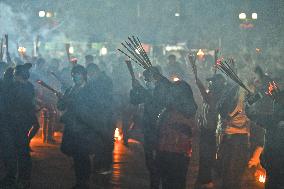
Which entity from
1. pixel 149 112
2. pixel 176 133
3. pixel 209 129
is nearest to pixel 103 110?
pixel 149 112

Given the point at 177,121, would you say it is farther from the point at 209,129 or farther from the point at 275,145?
the point at 209,129

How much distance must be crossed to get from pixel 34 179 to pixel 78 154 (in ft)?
4.84

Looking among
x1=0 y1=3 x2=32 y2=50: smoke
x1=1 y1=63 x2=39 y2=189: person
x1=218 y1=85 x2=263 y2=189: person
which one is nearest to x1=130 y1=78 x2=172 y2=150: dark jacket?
x1=218 y1=85 x2=263 y2=189: person

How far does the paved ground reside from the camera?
9352 millimetres

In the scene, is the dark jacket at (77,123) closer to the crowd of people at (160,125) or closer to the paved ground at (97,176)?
the crowd of people at (160,125)

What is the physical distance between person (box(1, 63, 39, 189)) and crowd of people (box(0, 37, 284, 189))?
0.06 ft

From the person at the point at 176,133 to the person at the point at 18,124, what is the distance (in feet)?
9.24

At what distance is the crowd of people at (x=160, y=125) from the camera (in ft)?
22.2

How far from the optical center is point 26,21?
49.3m

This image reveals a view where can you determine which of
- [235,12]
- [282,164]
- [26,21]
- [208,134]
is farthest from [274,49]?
[282,164]

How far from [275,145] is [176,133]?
4.62 ft

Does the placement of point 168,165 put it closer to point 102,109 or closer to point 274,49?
point 102,109

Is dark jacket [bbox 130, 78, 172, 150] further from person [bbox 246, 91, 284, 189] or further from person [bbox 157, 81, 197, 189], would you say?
person [bbox 246, 91, 284, 189]

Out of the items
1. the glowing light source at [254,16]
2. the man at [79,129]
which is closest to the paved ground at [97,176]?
the man at [79,129]
